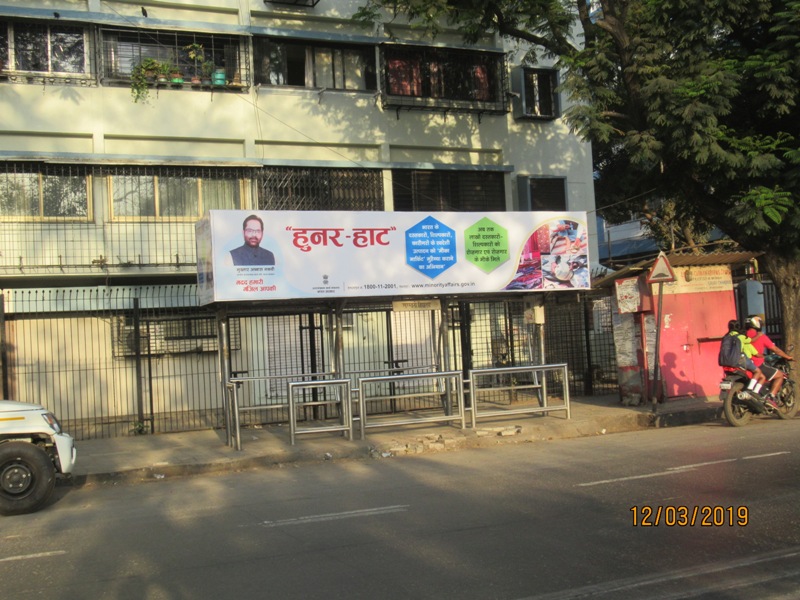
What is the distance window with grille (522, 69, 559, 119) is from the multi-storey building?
109cm

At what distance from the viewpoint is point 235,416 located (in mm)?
11500

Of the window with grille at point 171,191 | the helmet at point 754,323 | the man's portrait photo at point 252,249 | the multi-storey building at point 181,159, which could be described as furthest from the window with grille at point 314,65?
the helmet at point 754,323

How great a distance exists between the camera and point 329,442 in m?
12.1

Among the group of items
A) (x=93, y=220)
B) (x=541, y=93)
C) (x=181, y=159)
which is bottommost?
(x=93, y=220)

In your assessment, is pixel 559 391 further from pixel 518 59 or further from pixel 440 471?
pixel 518 59

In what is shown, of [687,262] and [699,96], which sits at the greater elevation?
[699,96]

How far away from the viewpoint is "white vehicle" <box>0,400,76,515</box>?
27.3 feet

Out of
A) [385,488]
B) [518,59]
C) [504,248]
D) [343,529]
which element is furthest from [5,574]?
[518,59]

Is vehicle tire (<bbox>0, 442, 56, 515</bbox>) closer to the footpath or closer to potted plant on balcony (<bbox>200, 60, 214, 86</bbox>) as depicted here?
the footpath

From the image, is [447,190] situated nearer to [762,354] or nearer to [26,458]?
[762,354]

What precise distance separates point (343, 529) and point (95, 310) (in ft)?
36.2
